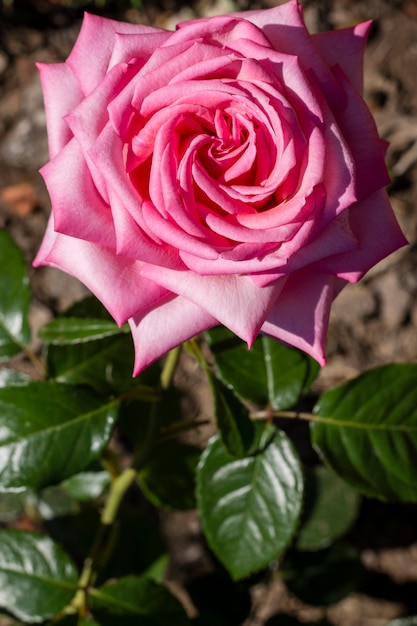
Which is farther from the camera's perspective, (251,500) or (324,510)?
(324,510)

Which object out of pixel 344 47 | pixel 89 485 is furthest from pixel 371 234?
pixel 89 485

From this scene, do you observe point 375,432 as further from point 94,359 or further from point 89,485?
point 89,485

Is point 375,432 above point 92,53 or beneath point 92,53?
beneath

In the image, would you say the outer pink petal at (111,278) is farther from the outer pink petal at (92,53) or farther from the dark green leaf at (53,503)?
the dark green leaf at (53,503)

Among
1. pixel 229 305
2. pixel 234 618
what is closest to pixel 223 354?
pixel 229 305

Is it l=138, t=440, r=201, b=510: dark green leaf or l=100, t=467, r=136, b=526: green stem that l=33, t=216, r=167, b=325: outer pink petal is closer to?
l=100, t=467, r=136, b=526: green stem
